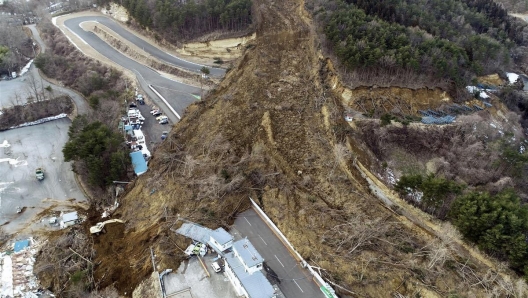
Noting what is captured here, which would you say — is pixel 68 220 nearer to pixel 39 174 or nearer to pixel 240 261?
pixel 39 174

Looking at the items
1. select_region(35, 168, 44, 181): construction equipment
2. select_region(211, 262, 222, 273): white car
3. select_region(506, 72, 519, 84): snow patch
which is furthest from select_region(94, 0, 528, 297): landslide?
select_region(506, 72, 519, 84): snow patch

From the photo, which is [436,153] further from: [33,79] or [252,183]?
[33,79]

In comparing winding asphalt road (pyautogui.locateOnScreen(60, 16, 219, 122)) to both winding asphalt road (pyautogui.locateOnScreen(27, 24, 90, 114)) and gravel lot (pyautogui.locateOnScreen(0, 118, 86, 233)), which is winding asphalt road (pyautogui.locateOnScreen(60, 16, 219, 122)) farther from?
gravel lot (pyautogui.locateOnScreen(0, 118, 86, 233))

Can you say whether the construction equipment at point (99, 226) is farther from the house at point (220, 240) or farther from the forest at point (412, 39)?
the forest at point (412, 39)

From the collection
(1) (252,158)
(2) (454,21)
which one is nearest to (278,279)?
(1) (252,158)

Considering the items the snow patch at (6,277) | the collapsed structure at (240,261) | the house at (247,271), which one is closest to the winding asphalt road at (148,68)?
the collapsed structure at (240,261)

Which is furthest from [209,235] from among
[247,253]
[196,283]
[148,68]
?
[148,68]
